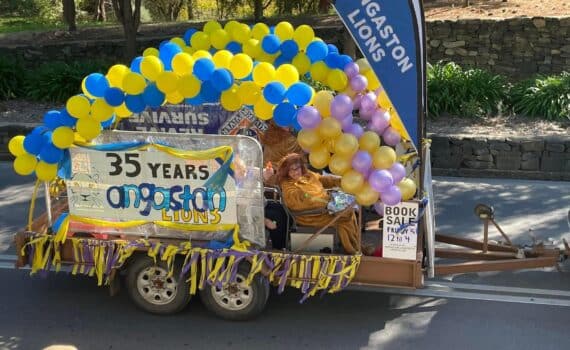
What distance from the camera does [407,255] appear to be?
17.9ft

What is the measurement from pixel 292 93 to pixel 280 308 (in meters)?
1.94

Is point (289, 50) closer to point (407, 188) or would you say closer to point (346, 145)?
point (346, 145)

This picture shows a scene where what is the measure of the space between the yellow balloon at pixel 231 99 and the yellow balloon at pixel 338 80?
1.70 metres

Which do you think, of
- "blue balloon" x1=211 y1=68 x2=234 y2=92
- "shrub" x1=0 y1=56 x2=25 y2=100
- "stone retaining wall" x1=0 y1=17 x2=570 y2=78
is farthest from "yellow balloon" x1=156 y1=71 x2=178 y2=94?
"stone retaining wall" x1=0 y1=17 x2=570 y2=78

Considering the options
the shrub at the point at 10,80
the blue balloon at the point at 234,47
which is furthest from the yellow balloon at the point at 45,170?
the shrub at the point at 10,80

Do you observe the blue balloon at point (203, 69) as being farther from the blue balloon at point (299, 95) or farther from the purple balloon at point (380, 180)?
the purple balloon at point (380, 180)

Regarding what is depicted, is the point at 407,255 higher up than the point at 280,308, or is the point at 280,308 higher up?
the point at 407,255

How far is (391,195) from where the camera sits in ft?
16.9

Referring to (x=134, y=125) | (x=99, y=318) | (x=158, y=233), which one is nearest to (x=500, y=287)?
(x=158, y=233)

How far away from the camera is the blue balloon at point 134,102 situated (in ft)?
17.7

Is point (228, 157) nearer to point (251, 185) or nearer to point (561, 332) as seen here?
point (251, 185)

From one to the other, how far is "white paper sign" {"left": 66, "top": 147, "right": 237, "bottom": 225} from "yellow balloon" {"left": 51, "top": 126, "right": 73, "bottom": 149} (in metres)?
0.16

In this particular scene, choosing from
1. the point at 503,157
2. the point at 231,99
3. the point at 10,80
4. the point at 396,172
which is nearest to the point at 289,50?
the point at 231,99

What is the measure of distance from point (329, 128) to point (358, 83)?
1665mm
